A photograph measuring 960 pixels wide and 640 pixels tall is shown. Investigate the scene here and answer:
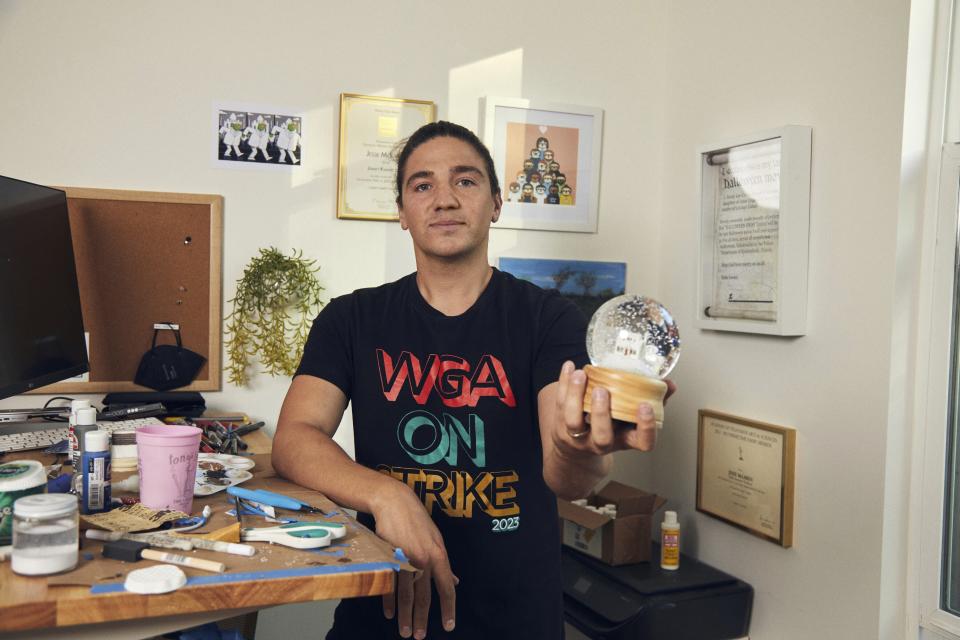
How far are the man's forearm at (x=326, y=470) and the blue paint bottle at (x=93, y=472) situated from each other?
1.06 ft

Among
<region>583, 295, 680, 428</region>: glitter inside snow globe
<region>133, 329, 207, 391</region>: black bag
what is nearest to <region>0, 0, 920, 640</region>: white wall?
<region>133, 329, 207, 391</region>: black bag

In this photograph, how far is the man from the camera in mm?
1399

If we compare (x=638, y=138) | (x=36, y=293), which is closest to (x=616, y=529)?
(x=638, y=138)

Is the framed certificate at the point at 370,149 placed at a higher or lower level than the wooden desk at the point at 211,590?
higher

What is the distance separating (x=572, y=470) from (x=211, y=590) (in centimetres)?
54

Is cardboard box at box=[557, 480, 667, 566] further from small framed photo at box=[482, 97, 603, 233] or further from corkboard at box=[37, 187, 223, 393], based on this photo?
corkboard at box=[37, 187, 223, 393]

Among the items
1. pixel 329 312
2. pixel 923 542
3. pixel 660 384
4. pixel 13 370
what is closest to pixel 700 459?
pixel 923 542

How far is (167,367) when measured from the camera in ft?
7.73

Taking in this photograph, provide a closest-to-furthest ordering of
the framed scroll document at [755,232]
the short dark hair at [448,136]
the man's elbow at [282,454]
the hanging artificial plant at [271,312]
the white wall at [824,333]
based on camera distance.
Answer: the man's elbow at [282,454], the short dark hair at [448,136], the white wall at [824,333], the framed scroll document at [755,232], the hanging artificial plant at [271,312]

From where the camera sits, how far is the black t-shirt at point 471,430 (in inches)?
55.6

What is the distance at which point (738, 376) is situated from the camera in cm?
243

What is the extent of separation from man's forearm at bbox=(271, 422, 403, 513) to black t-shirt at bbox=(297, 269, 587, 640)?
5.1 inches

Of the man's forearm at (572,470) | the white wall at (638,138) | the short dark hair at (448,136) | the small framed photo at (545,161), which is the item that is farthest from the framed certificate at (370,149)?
the man's forearm at (572,470)

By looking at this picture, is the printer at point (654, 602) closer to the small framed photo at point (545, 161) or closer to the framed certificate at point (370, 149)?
the small framed photo at point (545, 161)
